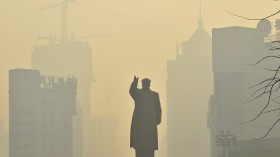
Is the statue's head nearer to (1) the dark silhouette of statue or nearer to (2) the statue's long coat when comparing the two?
(1) the dark silhouette of statue

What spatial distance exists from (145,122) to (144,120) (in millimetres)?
87

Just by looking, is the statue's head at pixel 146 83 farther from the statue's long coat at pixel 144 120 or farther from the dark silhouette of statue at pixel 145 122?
the statue's long coat at pixel 144 120

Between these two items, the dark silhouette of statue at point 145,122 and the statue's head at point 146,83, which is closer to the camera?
the statue's head at point 146,83

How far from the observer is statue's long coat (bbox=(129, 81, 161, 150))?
2975cm

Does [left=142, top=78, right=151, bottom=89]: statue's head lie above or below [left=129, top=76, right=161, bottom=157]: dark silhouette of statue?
above

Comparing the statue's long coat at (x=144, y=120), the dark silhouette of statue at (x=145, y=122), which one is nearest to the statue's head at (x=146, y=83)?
the dark silhouette of statue at (x=145, y=122)

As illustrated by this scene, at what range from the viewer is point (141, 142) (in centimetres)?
2977

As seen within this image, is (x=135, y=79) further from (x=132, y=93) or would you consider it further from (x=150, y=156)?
(x=150, y=156)

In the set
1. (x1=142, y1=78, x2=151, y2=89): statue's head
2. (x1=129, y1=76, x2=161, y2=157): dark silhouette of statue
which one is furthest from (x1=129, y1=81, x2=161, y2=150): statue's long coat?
(x1=142, y1=78, x2=151, y2=89): statue's head

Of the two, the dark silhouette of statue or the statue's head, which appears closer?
the statue's head

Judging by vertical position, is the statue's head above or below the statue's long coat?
above

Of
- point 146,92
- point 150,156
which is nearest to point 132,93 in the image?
point 146,92

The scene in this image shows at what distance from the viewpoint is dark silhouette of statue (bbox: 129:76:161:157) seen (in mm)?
29672

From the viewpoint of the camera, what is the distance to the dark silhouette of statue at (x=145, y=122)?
97.3 feet
